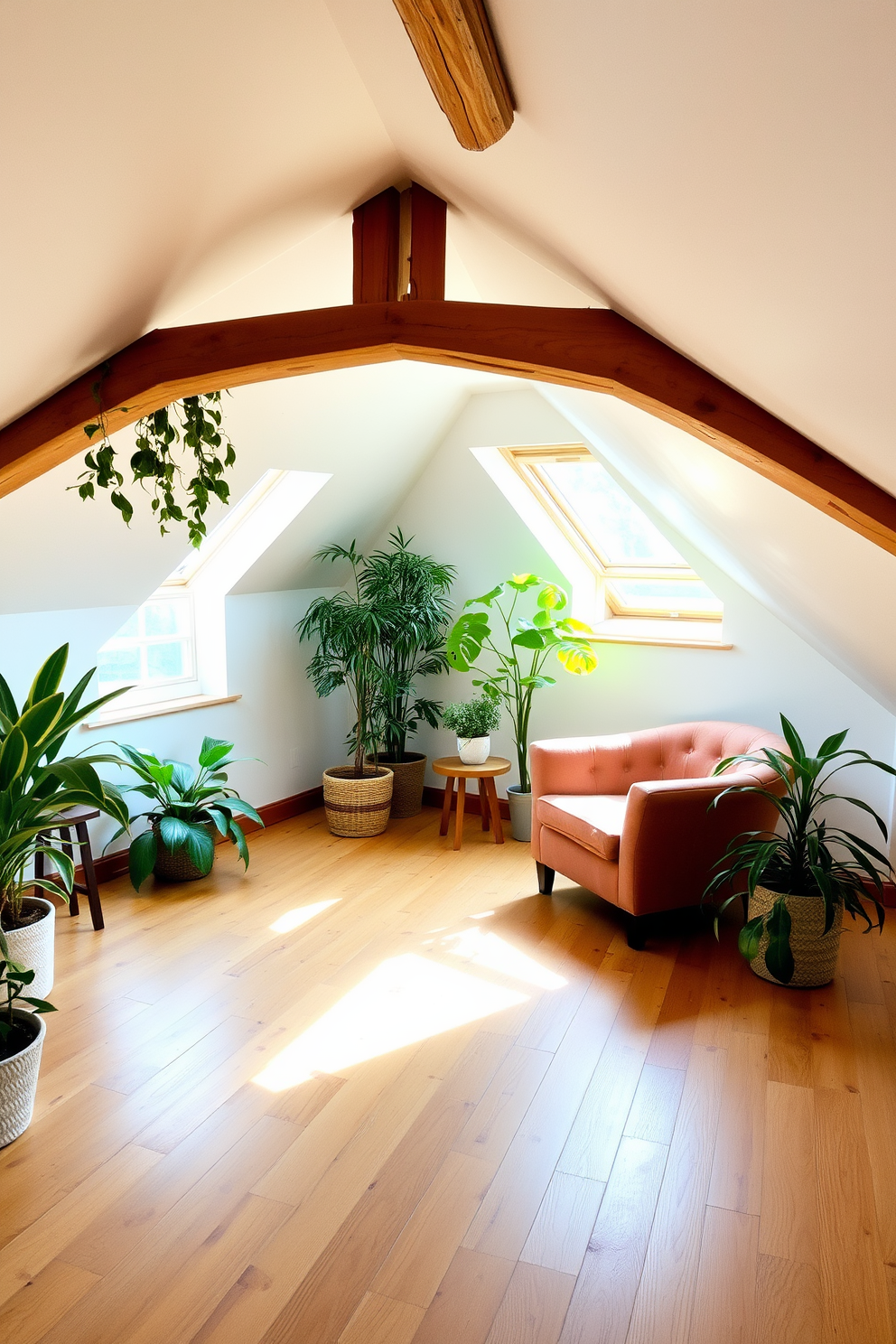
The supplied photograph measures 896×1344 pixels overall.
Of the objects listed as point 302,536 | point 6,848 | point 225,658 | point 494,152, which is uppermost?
point 494,152

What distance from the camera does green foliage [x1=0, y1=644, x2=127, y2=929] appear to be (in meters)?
2.86

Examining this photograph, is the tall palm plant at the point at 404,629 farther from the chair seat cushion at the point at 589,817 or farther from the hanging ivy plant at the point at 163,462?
the hanging ivy plant at the point at 163,462

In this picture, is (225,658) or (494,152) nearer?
(494,152)

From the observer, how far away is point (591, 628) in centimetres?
544

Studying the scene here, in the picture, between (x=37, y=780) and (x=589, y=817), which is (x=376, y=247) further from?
(x=589, y=817)

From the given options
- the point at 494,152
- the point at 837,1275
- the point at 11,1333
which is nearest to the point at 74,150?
the point at 494,152

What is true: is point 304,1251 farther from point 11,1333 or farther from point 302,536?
point 302,536

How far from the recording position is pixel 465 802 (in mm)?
5922

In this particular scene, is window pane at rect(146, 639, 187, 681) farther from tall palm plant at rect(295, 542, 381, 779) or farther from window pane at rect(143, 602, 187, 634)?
tall palm plant at rect(295, 542, 381, 779)

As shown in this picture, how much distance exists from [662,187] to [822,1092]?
2630 mm

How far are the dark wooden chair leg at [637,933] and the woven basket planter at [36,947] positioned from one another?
2290 mm

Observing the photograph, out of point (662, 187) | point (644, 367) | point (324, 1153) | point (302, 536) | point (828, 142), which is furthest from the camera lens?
point (302, 536)

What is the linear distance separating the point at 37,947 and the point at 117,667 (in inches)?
74.7

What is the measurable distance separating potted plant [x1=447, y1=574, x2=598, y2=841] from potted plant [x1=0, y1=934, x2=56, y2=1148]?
3.07 m
